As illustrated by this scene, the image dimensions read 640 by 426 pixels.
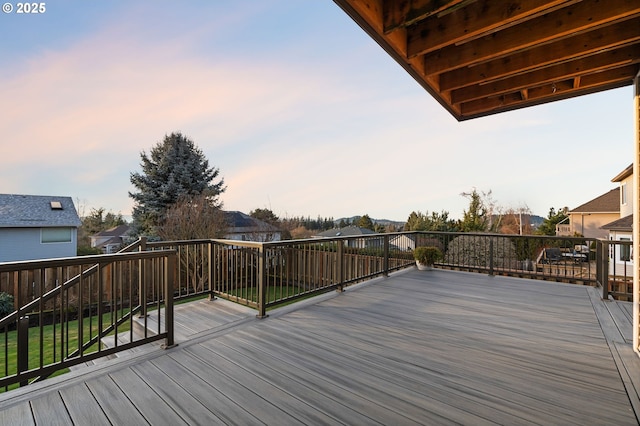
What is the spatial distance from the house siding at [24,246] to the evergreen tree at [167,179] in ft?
16.2

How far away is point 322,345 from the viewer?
2.72 meters

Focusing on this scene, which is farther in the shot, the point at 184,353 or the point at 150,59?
the point at 150,59

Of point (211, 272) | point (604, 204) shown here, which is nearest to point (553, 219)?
point (604, 204)

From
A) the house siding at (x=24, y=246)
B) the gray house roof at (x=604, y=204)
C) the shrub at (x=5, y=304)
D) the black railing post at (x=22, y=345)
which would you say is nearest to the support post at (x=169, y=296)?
the black railing post at (x=22, y=345)

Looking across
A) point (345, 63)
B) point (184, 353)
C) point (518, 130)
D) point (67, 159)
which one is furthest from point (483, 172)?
point (67, 159)

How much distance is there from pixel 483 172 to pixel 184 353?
1573 centimetres

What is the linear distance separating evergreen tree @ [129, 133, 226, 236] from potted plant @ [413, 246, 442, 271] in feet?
29.6

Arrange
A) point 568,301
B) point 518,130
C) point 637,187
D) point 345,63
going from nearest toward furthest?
point 637,187 → point 568,301 → point 345,63 → point 518,130

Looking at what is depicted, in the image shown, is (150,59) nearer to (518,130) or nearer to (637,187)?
(637,187)

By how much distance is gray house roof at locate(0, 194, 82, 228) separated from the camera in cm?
1310

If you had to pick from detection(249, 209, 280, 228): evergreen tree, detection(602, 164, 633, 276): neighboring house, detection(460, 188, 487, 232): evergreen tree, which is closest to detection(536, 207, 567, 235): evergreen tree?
detection(602, 164, 633, 276): neighboring house

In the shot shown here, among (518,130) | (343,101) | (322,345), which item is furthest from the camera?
(518,130)

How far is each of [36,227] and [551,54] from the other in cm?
1897

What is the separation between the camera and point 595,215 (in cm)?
1714
